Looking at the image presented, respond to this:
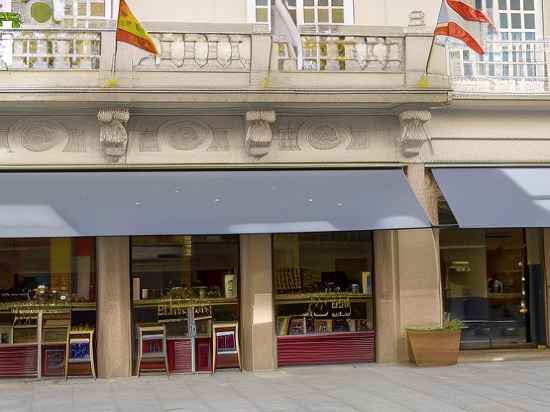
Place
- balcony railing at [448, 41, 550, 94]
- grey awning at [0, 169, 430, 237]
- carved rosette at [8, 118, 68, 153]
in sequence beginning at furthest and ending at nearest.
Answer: balcony railing at [448, 41, 550, 94]
carved rosette at [8, 118, 68, 153]
grey awning at [0, 169, 430, 237]

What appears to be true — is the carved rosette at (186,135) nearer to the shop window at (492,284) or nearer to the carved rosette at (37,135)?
the carved rosette at (37,135)

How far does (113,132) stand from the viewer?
12523 millimetres

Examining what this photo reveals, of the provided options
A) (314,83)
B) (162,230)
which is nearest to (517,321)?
(314,83)

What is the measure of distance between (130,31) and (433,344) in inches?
264

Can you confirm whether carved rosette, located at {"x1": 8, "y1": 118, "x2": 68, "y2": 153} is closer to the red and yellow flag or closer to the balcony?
the balcony

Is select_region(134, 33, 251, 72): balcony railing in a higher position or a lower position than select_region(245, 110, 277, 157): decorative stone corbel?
higher

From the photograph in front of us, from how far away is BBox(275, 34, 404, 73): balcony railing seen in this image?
13.2 metres

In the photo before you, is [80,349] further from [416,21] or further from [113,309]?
[416,21]

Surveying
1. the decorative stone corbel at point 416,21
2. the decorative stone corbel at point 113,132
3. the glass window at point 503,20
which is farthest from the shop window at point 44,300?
the glass window at point 503,20

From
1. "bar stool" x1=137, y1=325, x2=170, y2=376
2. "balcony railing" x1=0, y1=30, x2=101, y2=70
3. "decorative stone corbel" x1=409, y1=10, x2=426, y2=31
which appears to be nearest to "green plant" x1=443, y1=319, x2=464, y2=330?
"bar stool" x1=137, y1=325, x2=170, y2=376

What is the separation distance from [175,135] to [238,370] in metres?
3.92

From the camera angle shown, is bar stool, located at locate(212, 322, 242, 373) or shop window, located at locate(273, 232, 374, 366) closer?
bar stool, located at locate(212, 322, 242, 373)

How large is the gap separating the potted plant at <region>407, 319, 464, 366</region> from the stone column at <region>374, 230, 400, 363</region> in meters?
0.39

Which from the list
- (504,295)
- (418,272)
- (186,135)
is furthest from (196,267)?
(504,295)
